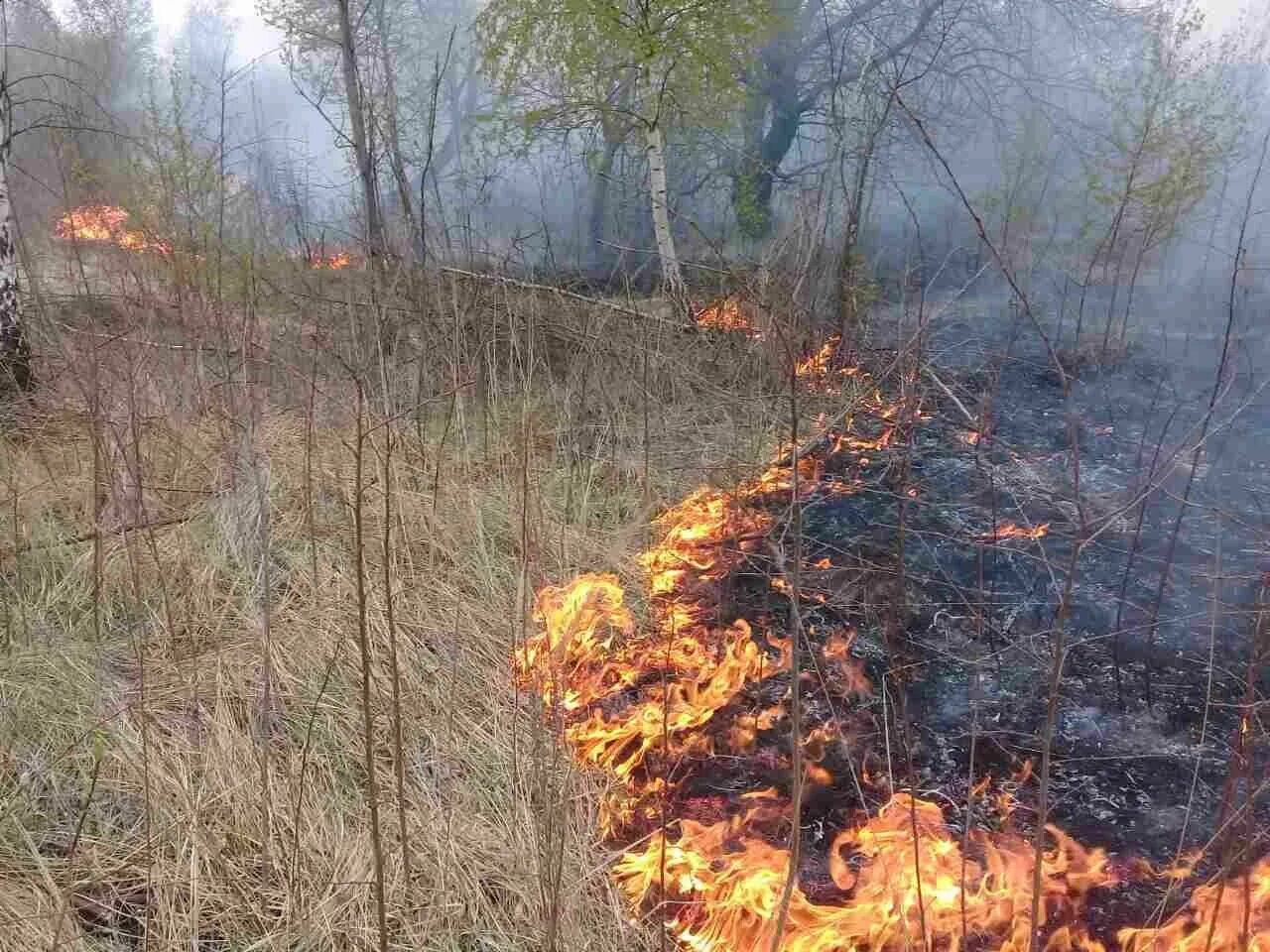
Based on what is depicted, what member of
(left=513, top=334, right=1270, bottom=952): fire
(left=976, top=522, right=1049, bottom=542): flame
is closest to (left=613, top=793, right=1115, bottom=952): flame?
(left=513, top=334, right=1270, bottom=952): fire

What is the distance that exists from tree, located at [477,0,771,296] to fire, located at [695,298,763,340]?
0.34 meters

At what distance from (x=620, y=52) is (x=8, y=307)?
5.91 metres

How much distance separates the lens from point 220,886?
1.90 metres

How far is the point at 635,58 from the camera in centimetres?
735

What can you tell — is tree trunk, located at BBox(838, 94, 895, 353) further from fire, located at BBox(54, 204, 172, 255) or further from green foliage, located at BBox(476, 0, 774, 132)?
fire, located at BBox(54, 204, 172, 255)

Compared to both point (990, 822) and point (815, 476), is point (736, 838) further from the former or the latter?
point (815, 476)

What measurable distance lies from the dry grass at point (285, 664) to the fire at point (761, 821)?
0.57 feet

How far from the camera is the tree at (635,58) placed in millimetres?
7109

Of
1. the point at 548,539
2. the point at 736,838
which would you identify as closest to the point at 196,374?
the point at 548,539

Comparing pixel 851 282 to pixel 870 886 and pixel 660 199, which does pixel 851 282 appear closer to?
pixel 660 199

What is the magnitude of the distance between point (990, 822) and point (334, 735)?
193 centimetres

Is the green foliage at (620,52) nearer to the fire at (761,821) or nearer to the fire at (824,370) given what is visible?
Answer: the fire at (824,370)

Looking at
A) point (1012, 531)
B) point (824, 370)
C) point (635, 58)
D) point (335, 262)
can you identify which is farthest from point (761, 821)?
point (635, 58)

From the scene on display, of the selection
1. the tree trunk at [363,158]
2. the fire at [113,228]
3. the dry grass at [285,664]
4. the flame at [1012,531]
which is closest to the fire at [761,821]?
the dry grass at [285,664]
